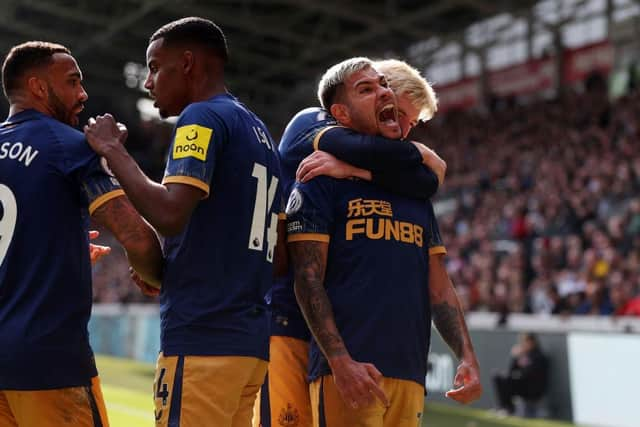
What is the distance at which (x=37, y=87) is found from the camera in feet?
11.1

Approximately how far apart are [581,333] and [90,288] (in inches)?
341

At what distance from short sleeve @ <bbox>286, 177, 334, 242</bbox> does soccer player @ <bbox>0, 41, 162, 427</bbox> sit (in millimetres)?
610

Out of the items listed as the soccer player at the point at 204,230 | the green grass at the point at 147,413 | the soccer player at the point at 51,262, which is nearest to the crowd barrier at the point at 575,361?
the green grass at the point at 147,413

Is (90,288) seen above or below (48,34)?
below

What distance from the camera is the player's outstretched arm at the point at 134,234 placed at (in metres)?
3.02

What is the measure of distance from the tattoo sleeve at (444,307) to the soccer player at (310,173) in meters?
0.34

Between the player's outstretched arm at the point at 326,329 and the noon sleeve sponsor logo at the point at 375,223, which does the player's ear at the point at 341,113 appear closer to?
the noon sleeve sponsor logo at the point at 375,223

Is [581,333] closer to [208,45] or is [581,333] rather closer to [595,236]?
[595,236]

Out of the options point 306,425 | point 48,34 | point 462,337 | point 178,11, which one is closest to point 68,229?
point 306,425

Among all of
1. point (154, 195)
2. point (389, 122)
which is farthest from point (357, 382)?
point (389, 122)

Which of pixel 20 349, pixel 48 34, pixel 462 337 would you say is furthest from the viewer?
pixel 48 34

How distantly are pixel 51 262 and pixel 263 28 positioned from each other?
2749 cm

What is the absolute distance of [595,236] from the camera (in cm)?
1468

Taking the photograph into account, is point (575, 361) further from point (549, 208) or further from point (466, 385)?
point (466, 385)
